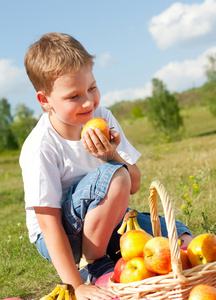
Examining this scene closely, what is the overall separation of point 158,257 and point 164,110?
15752mm

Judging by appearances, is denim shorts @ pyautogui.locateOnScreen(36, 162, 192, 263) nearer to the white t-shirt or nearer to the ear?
the white t-shirt

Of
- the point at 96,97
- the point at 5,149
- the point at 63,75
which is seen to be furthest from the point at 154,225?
the point at 5,149

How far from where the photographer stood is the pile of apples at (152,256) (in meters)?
1.70

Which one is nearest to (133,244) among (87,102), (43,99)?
(87,102)

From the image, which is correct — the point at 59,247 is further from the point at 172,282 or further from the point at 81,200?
the point at 172,282

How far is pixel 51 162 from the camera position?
7.70 feet

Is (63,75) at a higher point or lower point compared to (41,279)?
higher

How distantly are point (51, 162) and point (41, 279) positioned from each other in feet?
3.24

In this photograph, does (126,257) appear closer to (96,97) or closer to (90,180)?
(90,180)

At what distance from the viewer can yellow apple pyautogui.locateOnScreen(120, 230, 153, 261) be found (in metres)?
1.88

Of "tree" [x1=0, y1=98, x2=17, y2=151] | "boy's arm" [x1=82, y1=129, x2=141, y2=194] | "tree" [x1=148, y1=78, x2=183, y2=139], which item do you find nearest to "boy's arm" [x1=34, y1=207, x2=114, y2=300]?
"boy's arm" [x1=82, y1=129, x2=141, y2=194]

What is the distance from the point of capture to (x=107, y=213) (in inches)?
88.3

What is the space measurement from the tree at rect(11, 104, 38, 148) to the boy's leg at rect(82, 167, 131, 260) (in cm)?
2725

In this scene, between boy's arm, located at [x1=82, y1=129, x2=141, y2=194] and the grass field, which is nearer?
boy's arm, located at [x1=82, y1=129, x2=141, y2=194]
